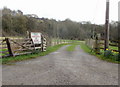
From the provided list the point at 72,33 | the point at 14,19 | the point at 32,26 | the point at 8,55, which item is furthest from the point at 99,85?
the point at 72,33

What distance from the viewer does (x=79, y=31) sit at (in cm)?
6069

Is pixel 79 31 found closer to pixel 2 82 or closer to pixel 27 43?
pixel 27 43

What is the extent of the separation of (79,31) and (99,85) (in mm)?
58973

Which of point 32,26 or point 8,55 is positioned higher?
point 32,26

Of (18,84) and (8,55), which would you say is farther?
(8,55)

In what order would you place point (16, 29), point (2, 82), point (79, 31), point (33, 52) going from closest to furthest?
point (2, 82), point (33, 52), point (16, 29), point (79, 31)

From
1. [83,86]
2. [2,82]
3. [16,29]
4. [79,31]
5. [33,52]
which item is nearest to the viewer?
[83,86]

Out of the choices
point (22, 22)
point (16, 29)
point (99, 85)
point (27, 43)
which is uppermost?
point (22, 22)

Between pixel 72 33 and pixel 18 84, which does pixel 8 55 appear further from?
pixel 72 33

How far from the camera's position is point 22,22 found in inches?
1542

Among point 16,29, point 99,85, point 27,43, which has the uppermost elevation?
point 16,29

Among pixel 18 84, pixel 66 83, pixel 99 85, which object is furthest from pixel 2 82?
pixel 99 85

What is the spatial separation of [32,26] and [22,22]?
13.6ft

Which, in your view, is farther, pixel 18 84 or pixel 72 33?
pixel 72 33
